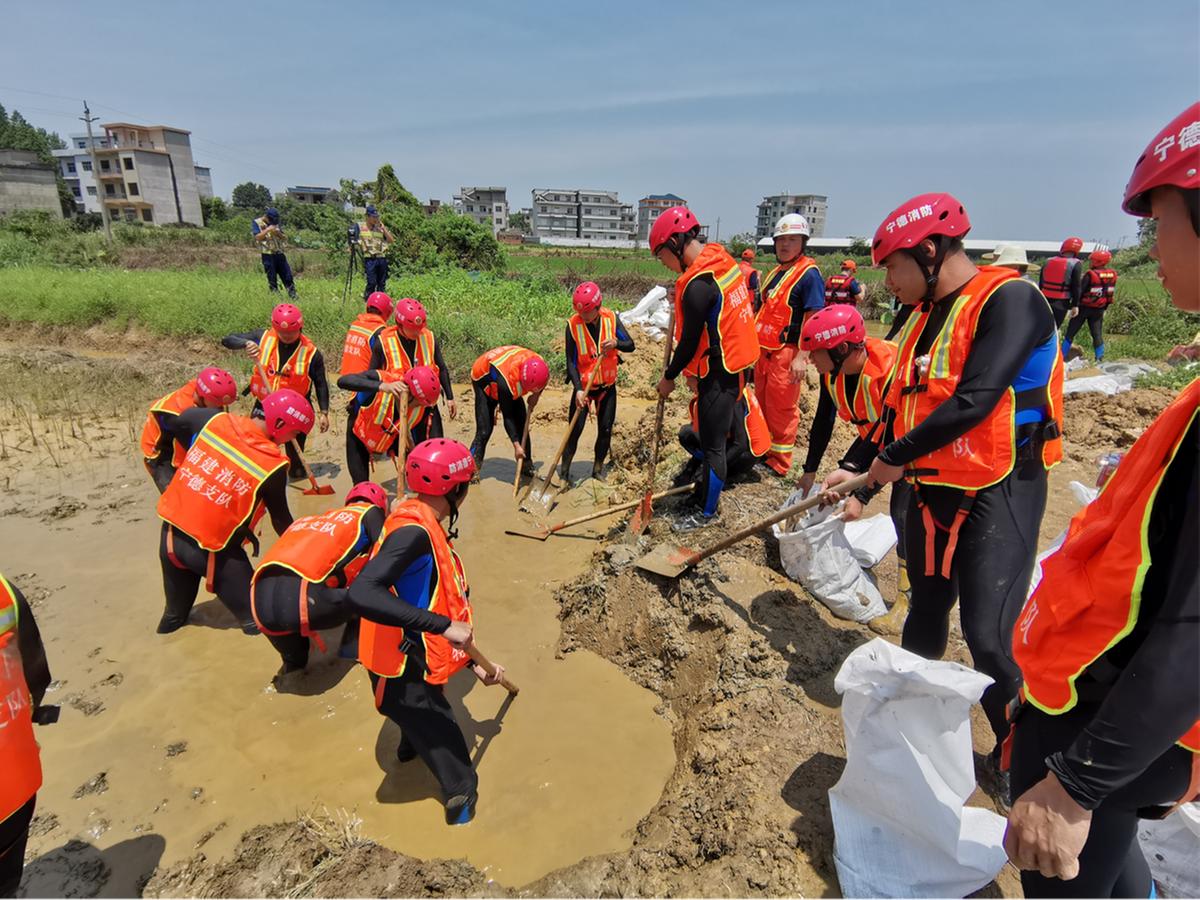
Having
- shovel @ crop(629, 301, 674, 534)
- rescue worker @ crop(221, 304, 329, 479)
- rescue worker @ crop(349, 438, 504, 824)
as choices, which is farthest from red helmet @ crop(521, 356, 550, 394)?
rescue worker @ crop(349, 438, 504, 824)

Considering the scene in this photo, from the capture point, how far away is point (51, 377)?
8.67 m

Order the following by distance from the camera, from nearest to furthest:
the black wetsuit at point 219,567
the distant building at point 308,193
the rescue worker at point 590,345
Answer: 1. the black wetsuit at point 219,567
2. the rescue worker at point 590,345
3. the distant building at point 308,193

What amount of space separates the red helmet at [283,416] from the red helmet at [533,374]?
2.18 metres

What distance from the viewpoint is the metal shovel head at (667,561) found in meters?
3.66

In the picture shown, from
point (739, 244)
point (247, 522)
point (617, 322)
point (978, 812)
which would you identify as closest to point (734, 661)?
point (978, 812)

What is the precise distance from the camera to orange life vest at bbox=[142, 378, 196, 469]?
4.20m

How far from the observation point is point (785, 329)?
A: 16.9ft

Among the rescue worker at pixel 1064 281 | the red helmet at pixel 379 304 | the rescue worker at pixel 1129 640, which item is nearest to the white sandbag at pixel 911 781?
the rescue worker at pixel 1129 640

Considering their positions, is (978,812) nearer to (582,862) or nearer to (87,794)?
(582,862)

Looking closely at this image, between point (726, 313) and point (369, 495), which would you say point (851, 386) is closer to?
point (726, 313)

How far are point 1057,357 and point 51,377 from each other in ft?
38.4

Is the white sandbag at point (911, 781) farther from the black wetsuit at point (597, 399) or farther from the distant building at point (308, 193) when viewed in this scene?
the distant building at point (308, 193)

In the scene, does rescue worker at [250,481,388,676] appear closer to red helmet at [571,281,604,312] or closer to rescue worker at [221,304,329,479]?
rescue worker at [221,304,329,479]

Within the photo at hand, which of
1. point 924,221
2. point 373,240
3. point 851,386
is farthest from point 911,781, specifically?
point 373,240
